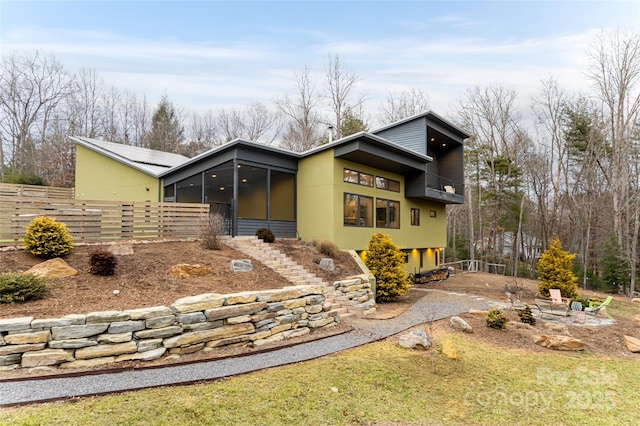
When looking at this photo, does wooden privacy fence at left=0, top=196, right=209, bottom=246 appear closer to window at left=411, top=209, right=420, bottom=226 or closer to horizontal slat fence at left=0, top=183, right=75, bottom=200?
horizontal slat fence at left=0, top=183, right=75, bottom=200

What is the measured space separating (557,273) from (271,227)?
37.2ft

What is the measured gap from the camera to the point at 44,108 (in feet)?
78.5

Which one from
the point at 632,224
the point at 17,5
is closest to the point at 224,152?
the point at 17,5

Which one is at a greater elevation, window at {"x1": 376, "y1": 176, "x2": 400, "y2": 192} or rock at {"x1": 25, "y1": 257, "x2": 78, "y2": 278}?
window at {"x1": 376, "y1": 176, "x2": 400, "y2": 192}

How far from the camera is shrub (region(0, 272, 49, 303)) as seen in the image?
209 inches

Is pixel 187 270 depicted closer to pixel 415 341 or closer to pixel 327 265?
pixel 327 265

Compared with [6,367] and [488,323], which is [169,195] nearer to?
[6,367]

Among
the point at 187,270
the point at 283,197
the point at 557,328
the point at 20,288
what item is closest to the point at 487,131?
the point at 283,197

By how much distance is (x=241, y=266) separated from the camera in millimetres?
8781

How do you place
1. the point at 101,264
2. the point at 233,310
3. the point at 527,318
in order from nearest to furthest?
the point at 233,310, the point at 101,264, the point at 527,318

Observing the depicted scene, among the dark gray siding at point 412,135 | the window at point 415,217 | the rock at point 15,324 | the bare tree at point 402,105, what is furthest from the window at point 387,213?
the bare tree at point 402,105

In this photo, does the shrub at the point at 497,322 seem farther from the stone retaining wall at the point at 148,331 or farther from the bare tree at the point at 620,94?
the bare tree at the point at 620,94

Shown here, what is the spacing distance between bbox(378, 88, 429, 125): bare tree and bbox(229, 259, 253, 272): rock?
76.4ft

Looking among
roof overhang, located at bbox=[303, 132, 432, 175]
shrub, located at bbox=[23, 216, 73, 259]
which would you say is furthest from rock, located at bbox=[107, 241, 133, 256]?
roof overhang, located at bbox=[303, 132, 432, 175]
